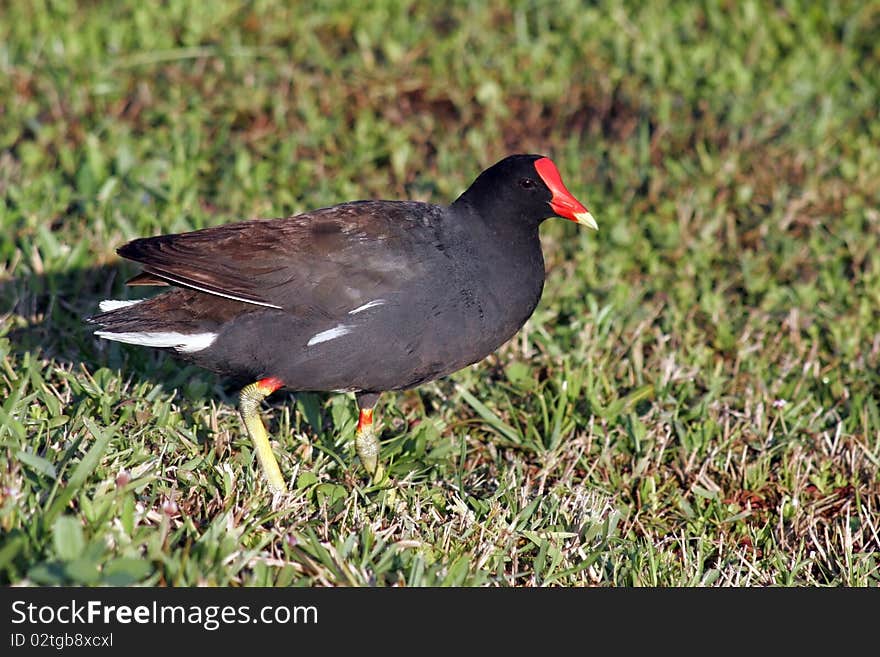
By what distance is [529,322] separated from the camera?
477 cm

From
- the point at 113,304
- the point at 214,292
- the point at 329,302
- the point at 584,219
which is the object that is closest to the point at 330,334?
the point at 329,302

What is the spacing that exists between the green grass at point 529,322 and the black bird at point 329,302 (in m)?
0.34

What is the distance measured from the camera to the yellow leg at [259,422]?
367 cm

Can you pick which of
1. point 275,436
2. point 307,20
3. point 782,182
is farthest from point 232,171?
point 782,182

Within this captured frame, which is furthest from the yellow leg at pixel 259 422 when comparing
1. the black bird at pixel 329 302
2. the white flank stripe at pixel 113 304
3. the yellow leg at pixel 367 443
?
the white flank stripe at pixel 113 304

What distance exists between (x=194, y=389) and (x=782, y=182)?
3335 mm

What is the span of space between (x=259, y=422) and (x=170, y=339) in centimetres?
41

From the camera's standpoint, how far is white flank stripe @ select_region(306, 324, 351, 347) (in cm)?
362

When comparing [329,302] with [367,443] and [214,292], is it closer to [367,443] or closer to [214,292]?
[214,292]

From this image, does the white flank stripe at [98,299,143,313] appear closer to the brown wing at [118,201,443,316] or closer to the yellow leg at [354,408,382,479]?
the brown wing at [118,201,443,316]

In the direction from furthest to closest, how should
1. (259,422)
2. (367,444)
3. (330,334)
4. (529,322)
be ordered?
(529,322), (367,444), (259,422), (330,334)

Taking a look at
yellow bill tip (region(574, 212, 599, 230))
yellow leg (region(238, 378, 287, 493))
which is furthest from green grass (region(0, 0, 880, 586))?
yellow bill tip (region(574, 212, 599, 230))

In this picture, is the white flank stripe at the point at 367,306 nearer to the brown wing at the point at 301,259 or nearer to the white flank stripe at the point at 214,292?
the brown wing at the point at 301,259

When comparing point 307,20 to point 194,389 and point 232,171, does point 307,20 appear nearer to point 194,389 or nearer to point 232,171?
point 232,171
